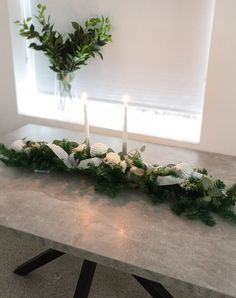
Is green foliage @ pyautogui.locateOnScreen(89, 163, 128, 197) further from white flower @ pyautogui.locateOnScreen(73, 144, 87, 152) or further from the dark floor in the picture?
the dark floor

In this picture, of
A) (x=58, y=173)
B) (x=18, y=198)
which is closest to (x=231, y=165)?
(x=58, y=173)

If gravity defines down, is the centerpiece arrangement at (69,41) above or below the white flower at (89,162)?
above

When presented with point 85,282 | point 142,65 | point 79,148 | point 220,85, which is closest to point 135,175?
point 79,148

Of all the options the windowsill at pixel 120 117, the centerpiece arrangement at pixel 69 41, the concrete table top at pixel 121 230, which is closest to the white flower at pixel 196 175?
the concrete table top at pixel 121 230

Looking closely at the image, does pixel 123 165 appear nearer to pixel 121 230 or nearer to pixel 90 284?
pixel 121 230

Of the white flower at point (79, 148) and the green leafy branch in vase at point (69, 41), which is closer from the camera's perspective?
the white flower at point (79, 148)

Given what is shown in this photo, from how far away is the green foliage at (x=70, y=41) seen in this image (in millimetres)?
1887

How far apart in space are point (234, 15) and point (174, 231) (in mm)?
1161

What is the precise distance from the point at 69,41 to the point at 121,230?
1405 mm

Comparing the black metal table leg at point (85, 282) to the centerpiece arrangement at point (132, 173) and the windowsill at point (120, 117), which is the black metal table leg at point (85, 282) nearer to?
the centerpiece arrangement at point (132, 173)

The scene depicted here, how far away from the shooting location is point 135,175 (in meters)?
1.14

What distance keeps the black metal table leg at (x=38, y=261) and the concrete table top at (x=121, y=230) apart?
0.55 m

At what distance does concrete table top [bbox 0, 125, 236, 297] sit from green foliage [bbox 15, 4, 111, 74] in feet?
3.07

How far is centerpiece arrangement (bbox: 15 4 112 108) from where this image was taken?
189 centimetres
